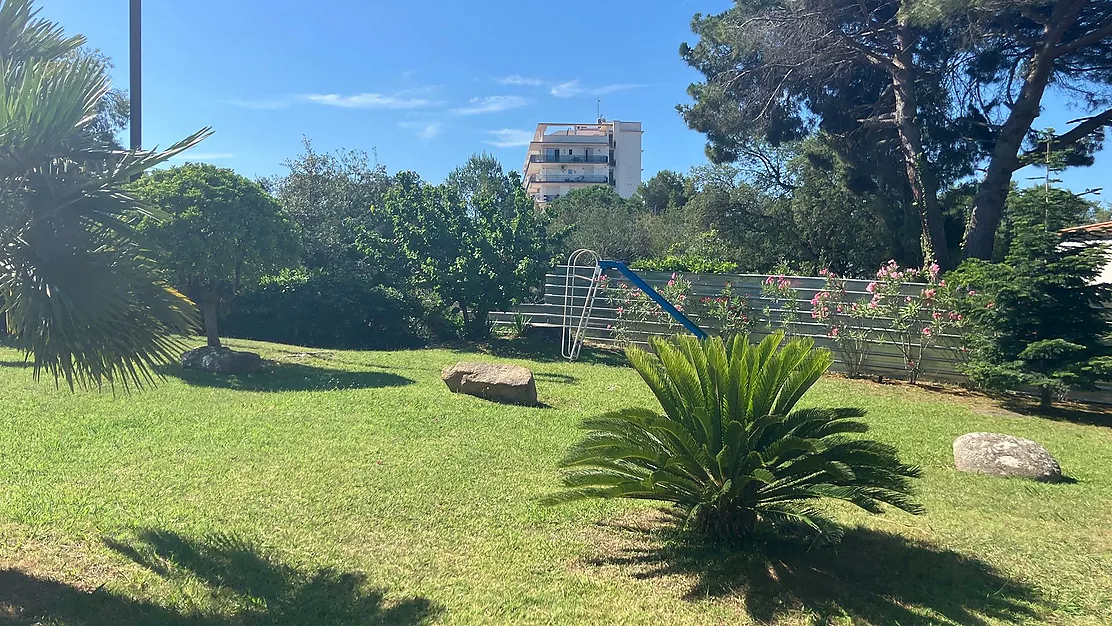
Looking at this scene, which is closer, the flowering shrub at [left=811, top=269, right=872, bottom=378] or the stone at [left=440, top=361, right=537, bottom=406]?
the stone at [left=440, top=361, right=537, bottom=406]

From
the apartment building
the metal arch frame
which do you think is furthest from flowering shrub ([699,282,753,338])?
the apartment building

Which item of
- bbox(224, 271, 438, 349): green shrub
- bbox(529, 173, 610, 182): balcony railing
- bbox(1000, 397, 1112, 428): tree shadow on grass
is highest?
bbox(529, 173, 610, 182): balcony railing

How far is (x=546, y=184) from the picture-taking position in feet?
218

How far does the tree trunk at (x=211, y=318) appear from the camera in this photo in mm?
11258

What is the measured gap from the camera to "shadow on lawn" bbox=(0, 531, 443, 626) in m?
3.32

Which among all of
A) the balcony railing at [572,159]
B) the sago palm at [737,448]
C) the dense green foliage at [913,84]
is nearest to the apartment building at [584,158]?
the balcony railing at [572,159]

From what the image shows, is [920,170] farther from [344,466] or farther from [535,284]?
[344,466]

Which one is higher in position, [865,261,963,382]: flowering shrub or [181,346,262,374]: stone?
[865,261,963,382]: flowering shrub

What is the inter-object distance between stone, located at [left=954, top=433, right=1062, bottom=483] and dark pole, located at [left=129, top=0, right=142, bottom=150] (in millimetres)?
11223

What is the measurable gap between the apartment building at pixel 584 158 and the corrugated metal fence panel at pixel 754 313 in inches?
2002

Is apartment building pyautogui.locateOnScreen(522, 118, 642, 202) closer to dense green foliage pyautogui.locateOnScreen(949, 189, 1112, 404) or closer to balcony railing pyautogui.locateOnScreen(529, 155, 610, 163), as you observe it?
balcony railing pyautogui.locateOnScreen(529, 155, 610, 163)

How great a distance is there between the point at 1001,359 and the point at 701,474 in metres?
7.90

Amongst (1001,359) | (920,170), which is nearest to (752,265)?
(920,170)

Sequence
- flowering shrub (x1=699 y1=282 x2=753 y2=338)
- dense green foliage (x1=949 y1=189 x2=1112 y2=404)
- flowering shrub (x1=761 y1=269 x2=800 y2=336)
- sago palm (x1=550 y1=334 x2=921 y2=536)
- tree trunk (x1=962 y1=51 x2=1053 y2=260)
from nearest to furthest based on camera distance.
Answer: sago palm (x1=550 y1=334 x2=921 y2=536), dense green foliage (x1=949 y1=189 x2=1112 y2=404), flowering shrub (x1=761 y1=269 x2=800 y2=336), tree trunk (x1=962 y1=51 x2=1053 y2=260), flowering shrub (x1=699 y1=282 x2=753 y2=338)
